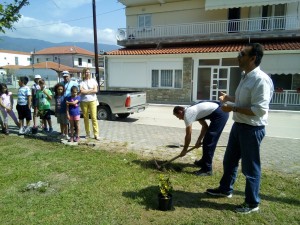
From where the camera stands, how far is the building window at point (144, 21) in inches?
832

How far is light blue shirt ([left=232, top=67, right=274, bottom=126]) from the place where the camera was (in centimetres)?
297

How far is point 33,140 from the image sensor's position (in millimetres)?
7098

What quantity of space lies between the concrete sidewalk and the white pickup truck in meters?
0.89

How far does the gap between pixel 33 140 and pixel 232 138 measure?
18.6 feet

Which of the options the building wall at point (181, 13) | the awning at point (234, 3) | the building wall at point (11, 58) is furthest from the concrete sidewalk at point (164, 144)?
the building wall at point (11, 58)

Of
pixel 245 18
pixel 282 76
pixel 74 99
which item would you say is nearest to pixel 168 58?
pixel 245 18

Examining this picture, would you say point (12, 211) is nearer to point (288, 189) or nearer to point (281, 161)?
point (288, 189)

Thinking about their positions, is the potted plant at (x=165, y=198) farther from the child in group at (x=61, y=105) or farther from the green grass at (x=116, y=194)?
the child in group at (x=61, y=105)

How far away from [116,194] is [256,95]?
243cm

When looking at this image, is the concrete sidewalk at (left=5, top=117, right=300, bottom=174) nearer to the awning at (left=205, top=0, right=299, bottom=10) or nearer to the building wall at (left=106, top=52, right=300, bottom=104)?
the building wall at (left=106, top=52, right=300, bottom=104)

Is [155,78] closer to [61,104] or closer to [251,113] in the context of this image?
[61,104]

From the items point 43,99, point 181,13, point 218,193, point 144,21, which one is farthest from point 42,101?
point 144,21

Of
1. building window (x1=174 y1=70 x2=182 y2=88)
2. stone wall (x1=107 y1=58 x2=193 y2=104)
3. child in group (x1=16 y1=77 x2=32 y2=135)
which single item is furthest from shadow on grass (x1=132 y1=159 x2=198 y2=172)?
building window (x1=174 y1=70 x2=182 y2=88)

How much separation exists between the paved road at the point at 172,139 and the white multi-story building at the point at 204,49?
546 centimetres
